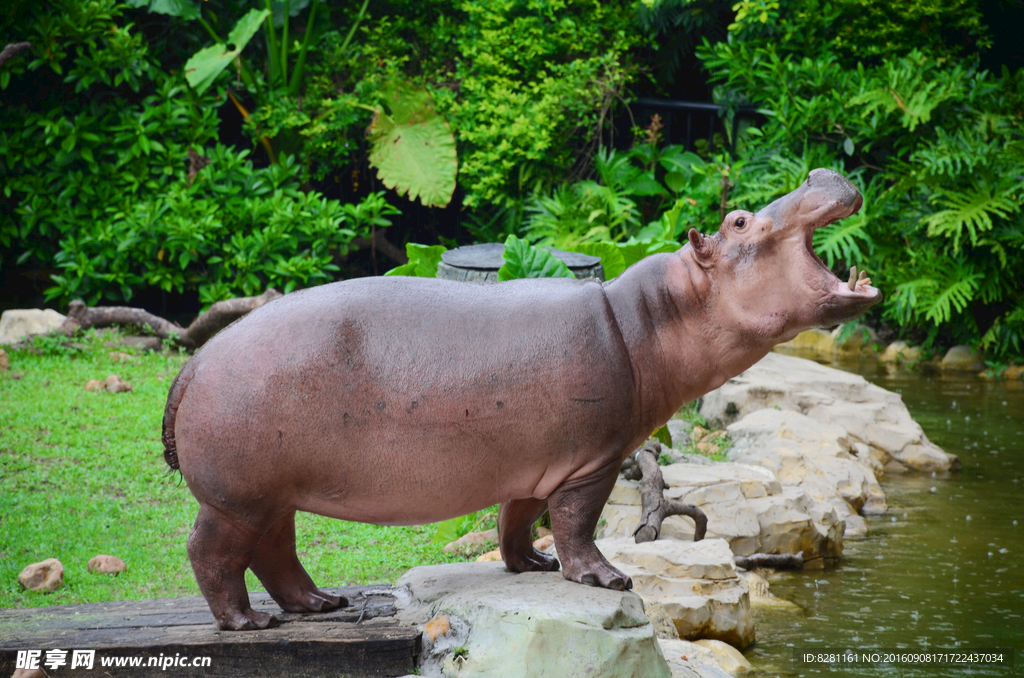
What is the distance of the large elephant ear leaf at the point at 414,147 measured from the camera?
1173cm

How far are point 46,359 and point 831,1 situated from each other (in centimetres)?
1065

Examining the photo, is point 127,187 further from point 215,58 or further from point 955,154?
point 955,154

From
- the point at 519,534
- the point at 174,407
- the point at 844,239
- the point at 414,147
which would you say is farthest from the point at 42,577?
the point at 844,239

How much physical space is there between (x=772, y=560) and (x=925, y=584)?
2.86ft

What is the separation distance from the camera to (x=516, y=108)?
12438 mm

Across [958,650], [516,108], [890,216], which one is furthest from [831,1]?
[958,650]

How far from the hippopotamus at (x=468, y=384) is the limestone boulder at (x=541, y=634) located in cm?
16

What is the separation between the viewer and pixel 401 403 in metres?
2.94

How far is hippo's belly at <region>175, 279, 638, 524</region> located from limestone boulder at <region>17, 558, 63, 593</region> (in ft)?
7.55

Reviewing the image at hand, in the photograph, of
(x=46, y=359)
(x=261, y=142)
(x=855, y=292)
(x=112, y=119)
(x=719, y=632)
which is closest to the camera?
(x=855, y=292)

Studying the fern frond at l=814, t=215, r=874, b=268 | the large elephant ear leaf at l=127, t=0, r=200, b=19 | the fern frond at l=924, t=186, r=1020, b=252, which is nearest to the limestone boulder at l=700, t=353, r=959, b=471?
the fern frond at l=814, t=215, r=874, b=268

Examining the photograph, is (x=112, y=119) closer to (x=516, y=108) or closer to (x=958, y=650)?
(x=516, y=108)

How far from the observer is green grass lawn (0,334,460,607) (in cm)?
496

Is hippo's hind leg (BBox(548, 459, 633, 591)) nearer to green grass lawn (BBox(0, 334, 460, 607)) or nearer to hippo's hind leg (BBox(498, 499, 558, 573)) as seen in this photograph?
hippo's hind leg (BBox(498, 499, 558, 573))
